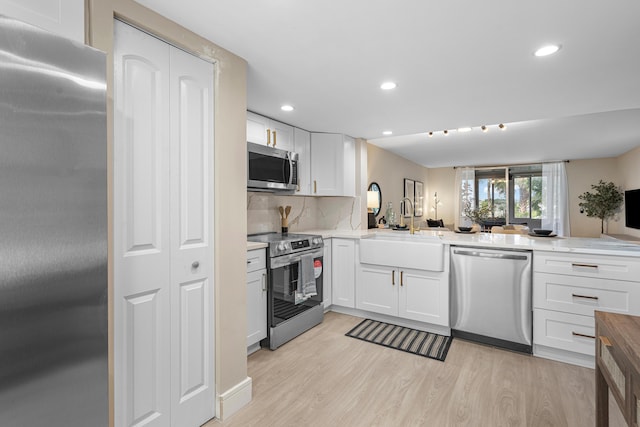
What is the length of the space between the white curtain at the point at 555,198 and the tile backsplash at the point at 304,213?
6.21 metres

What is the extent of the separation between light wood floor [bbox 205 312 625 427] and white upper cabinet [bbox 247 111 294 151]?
195cm

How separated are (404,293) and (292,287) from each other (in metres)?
1.17

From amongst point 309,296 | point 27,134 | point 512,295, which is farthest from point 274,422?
point 512,295

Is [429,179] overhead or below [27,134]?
overhead

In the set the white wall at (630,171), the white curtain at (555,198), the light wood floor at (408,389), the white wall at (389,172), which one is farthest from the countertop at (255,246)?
the white curtain at (555,198)

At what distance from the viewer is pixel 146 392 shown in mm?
1470

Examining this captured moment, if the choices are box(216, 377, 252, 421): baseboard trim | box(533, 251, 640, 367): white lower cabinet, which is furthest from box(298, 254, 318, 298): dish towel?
box(533, 251, 640, 367): white lower cabinet

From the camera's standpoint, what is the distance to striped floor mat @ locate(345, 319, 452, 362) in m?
2.72

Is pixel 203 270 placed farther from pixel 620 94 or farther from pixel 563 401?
pixel 620 94

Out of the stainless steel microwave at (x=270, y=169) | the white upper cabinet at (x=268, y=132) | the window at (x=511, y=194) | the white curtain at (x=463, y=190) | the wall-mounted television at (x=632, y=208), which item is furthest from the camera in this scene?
the white curtain at (x=463, y=190)

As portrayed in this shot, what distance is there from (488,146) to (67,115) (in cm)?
627

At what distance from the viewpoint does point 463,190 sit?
885 cm

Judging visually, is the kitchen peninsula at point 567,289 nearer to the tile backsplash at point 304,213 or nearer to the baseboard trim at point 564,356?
the baseboard trim at point 564,356

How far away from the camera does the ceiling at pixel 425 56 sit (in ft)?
4.87
